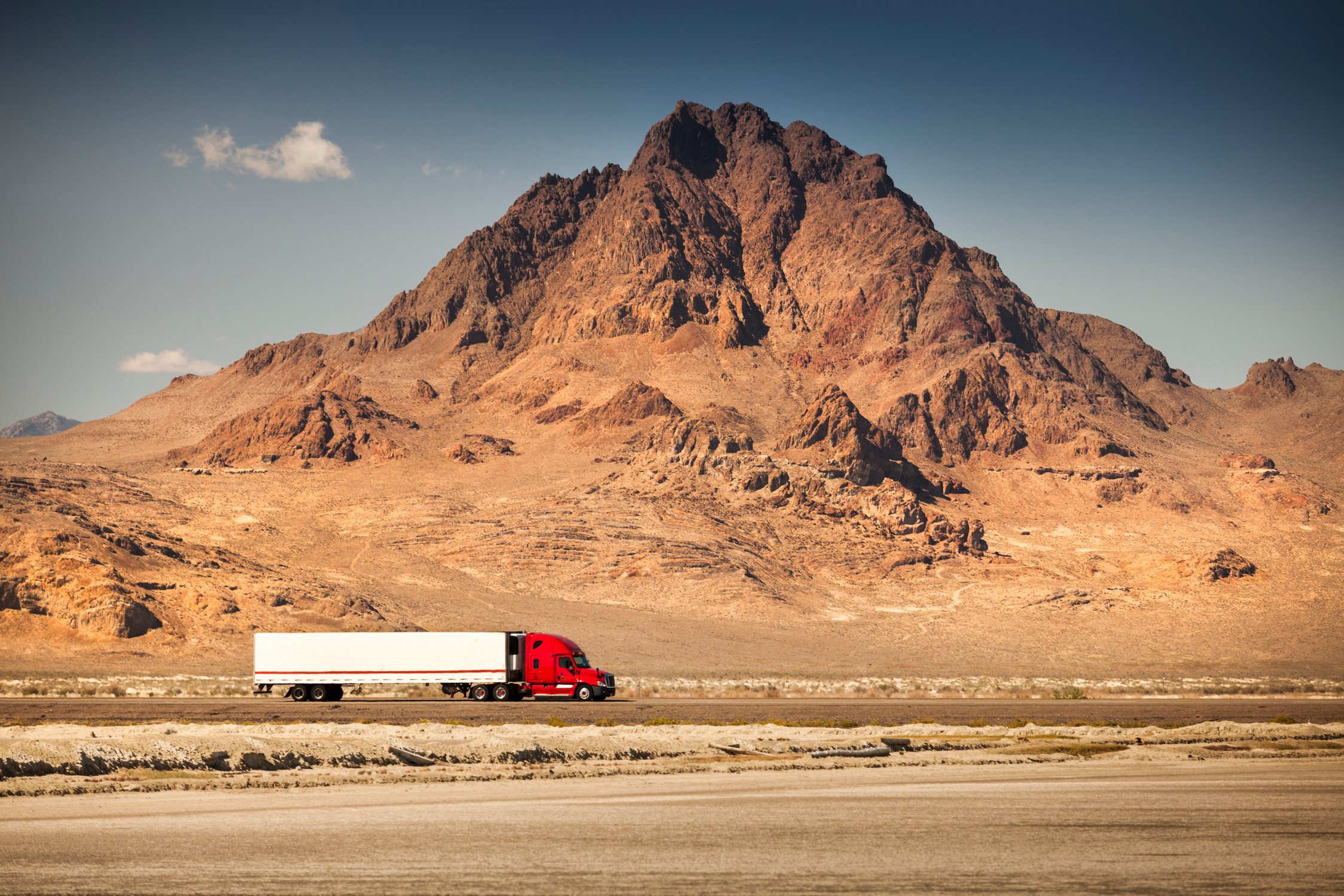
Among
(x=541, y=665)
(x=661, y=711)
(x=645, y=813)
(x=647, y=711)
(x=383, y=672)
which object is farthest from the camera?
(x=541, y=665)

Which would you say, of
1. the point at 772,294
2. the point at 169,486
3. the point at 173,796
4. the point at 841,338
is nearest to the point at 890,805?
the point at 173,796

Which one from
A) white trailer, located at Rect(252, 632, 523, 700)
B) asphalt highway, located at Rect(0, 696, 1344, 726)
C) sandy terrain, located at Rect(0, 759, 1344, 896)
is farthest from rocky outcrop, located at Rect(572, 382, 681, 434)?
sandy terrain, located at Rect(0, 759, 1344, 896)

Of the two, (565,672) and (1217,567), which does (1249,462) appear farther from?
(565,672)

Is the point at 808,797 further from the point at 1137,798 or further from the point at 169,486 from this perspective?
the point at 169,486

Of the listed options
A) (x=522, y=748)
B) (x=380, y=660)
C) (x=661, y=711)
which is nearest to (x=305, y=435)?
(x=380, y=660)

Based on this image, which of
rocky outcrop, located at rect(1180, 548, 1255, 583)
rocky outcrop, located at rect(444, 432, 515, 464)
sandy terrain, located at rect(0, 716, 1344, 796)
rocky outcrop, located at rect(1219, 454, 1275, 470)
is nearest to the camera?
sandy terrain, located at rect(0, 716, 1344, 796)

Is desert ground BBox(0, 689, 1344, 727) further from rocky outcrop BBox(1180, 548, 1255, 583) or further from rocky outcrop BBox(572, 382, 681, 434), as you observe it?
rocky outcrop BBox(572, 382, 681, 434)
